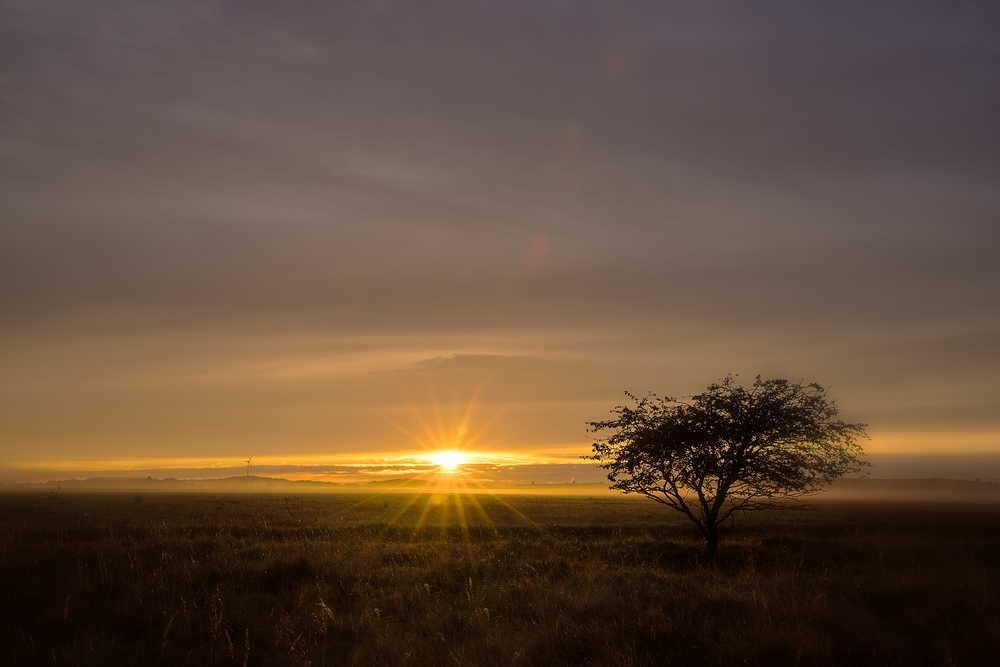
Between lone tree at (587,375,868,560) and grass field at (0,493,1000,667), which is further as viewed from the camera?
lone tree at (587,375,868,560)

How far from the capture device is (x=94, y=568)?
13.4 m

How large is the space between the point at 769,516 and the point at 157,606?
48630 mm

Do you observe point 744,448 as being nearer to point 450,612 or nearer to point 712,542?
point 712,542

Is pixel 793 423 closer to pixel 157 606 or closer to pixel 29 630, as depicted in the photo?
pixel 157 606

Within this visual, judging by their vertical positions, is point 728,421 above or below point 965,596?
above

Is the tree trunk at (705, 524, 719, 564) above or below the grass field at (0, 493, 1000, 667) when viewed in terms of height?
below

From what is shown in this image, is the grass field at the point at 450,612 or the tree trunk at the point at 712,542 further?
the tree trunk at the point at 712,542

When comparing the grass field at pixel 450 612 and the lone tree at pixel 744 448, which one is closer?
the grass field at pixel 450 612

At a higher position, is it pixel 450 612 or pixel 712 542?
pixel 450 612

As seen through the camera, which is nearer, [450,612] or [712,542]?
[450,612]

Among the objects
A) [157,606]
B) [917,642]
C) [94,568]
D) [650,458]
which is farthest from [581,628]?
[650,458]

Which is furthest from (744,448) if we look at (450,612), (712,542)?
Result: (450,612)

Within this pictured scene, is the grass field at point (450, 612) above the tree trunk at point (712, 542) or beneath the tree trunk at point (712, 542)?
above

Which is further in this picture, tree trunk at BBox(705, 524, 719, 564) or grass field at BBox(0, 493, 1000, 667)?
tree trunk at BBox(705, 524, 719, 564)
